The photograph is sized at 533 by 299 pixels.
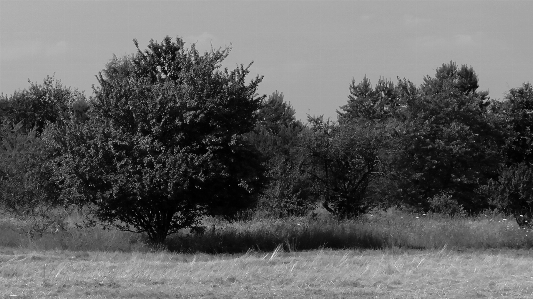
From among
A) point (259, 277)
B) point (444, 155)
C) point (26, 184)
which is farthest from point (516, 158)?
point (259, 277)

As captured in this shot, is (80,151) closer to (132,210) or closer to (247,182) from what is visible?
(132,210)

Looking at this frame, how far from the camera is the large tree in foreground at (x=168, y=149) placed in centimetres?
2066

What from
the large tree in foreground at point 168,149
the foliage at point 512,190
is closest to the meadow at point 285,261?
the large tree in foreground at point 168,149

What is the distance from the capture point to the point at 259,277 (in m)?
14.5

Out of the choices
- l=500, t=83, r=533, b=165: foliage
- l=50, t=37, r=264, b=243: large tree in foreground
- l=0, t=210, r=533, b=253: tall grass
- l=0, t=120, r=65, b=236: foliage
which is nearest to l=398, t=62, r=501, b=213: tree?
l=500, t=83, r=533, b=165: foliage

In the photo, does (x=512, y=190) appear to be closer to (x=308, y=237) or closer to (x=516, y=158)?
(x=516, y=158)

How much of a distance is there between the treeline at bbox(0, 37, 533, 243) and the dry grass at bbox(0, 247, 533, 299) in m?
2.77

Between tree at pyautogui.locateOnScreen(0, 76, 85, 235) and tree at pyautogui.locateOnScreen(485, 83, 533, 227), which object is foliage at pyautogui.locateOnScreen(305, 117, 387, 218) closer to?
tree at pyautogui.locateOnScreen(485, 83, 533, 227)

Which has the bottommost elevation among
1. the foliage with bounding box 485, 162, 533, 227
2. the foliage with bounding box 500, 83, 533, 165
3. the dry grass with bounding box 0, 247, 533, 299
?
the dry grass with bounding box 0, 247, 533, 299

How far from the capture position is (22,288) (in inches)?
490

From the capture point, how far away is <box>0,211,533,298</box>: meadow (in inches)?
513

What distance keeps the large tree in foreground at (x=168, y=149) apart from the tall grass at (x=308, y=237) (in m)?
0.88

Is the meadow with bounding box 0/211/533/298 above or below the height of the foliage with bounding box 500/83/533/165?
below

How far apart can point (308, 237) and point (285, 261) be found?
551cm
